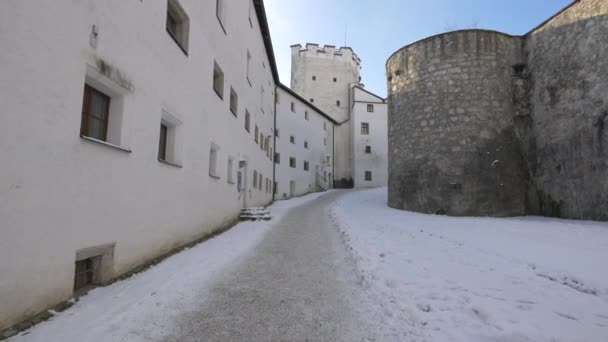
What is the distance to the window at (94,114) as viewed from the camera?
3.97 metres

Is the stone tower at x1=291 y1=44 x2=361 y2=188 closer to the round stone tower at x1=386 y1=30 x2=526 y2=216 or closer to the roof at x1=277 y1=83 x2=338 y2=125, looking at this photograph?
the roof at x1=277 y1=83 x2=338 y2=125

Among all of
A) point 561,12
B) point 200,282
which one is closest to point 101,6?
point 200,282

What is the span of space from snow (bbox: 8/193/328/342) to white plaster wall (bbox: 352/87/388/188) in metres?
30.2

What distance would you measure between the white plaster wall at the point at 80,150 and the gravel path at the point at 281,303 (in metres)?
1.57

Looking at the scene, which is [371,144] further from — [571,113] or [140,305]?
[140,305]

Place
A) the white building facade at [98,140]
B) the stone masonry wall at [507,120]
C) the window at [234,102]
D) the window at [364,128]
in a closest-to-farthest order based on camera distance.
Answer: the white building facade at [98,140], the stone masonry wall at [507,120], the window at [234,102], the window at [364,128]

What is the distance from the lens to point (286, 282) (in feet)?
14.0

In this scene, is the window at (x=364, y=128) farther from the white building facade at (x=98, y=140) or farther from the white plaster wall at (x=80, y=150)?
the white plaster wall at (x=80, y=150)

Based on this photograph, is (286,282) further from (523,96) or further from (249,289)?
(523,96)

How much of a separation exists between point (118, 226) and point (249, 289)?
2.13m

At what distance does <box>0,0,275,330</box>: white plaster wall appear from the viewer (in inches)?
107

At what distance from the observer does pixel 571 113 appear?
336 inches

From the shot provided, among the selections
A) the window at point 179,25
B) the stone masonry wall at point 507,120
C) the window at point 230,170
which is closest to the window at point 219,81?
the window at point 179,25

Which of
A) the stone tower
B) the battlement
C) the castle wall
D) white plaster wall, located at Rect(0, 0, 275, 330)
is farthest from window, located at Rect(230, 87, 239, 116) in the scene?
the battlement
